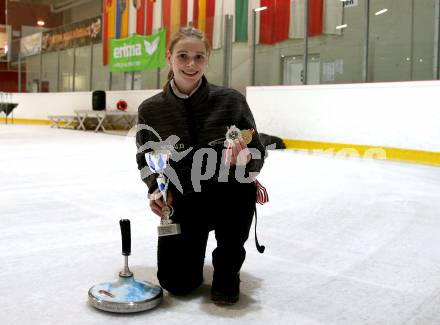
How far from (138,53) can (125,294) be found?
10.4 metres

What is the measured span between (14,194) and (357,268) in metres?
2.40

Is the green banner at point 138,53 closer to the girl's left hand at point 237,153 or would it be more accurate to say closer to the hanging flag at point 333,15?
the hanging flag at point 333,15

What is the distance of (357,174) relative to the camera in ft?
16.1

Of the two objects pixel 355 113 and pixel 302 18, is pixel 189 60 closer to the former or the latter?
pixel 355 113

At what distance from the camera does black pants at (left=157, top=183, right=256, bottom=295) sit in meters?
1.62

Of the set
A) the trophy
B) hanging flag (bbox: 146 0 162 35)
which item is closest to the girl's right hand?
the trophy

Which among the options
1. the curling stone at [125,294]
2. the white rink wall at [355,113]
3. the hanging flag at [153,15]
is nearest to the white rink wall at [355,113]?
the white rink wall at [355,113]

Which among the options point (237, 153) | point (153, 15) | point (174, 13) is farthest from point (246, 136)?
point (153, 15)

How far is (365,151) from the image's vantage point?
6805mm

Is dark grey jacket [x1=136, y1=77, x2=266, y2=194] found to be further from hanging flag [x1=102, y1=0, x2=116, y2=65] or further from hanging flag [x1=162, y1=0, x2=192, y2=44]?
hanging flag [x1=102, y1=0, x2=116, y2=65]

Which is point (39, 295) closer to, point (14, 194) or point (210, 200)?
point (210, 200)

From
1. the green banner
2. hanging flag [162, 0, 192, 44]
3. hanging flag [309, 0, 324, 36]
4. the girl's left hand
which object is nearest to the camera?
the girl's left hand

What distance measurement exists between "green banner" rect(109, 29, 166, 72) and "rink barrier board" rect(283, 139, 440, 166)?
158 inches

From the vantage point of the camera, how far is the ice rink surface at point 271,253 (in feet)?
4.98
